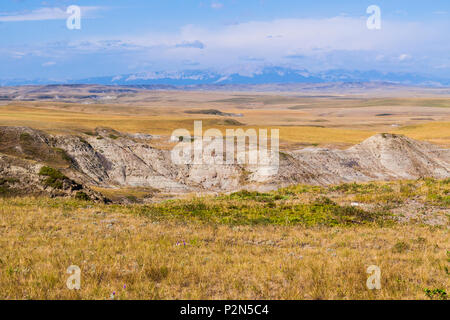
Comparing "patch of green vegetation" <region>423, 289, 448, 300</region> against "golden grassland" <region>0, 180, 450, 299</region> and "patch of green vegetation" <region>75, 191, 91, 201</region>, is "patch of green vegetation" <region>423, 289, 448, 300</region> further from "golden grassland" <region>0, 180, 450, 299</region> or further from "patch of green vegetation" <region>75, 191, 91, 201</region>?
"patch of green vegetation" <region>75, 191, 91, 201</region>

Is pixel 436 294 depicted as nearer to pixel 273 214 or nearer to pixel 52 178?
pixel 273 214

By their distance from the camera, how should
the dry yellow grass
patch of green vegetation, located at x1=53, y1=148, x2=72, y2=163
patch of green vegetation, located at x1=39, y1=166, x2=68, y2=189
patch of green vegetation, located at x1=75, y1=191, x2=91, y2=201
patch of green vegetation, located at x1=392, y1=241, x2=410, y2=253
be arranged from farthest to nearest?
patch of green vegetation, located at x1=53, y1=148, x2=72, y2=163
patch of green vegetation, located at x1=39, y1=166, x2=68, y2=189
patch of green vegetation, located at x1=75, y1=191, x2=91, y2=201
patch of green vegetation, located at x1=392, y1=241, x2=410, y2=253
the dry yellow grass

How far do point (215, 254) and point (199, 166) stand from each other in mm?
47584

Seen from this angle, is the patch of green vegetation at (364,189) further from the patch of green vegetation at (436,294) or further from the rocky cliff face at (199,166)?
the patch of green vegetation at (436,294)

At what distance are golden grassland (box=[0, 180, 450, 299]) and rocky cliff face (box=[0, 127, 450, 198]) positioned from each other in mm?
28168

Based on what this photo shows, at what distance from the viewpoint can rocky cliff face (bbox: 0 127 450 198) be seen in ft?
161

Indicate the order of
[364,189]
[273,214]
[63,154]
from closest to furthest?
[273,214] → [364,189] → [63,154]

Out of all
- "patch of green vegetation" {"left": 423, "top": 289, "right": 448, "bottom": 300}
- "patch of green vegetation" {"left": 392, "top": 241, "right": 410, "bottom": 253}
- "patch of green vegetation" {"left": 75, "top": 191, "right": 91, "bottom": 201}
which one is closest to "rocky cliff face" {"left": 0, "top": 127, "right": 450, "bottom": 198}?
"patch of green vegetation" {"left": 75, "top": 191, "right": 91, "bottom": 201}

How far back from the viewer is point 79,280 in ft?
28.7

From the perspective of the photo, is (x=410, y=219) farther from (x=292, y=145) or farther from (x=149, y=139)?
(x=149, y=139)

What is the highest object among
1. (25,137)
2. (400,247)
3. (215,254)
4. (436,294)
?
(25,137)

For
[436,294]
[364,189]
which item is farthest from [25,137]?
[436,294]

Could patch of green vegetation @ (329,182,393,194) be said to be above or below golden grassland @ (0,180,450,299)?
below

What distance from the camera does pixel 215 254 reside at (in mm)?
11445
